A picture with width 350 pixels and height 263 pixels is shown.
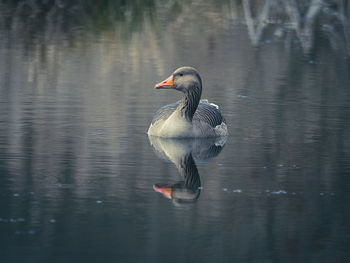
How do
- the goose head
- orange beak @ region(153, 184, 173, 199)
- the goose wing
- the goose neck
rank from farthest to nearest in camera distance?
the goose head → the goose neck → the goose wing → orange beak @ region(153, 184, 173, 199)

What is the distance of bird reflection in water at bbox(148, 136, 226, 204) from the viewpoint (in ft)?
31.8

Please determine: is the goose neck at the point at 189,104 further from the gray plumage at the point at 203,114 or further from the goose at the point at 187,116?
the gray plumage at the point at 203,114

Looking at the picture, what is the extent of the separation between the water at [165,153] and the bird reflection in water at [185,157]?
0.02m

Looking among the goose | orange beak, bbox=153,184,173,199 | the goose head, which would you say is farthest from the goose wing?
orange beak, bbox=153,184,173,199

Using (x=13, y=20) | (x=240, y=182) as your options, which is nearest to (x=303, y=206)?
(x=240, y=182)

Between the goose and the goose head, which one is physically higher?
the goose head

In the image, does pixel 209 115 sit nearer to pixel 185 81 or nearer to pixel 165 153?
pixel 185 81

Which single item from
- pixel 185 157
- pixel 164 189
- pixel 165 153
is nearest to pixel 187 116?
pixel 165 153

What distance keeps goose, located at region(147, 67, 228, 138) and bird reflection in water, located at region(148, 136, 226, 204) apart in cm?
12

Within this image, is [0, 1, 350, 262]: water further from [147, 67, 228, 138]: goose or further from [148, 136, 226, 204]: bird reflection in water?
[147, 67, 228, 138]: goose

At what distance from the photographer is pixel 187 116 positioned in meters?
13.9

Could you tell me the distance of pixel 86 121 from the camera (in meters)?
14.0

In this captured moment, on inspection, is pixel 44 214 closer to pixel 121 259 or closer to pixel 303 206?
pixel 121 259

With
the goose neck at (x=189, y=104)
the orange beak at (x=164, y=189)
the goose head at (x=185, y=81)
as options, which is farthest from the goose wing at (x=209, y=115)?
the orange beak at (x=164, y=189)
